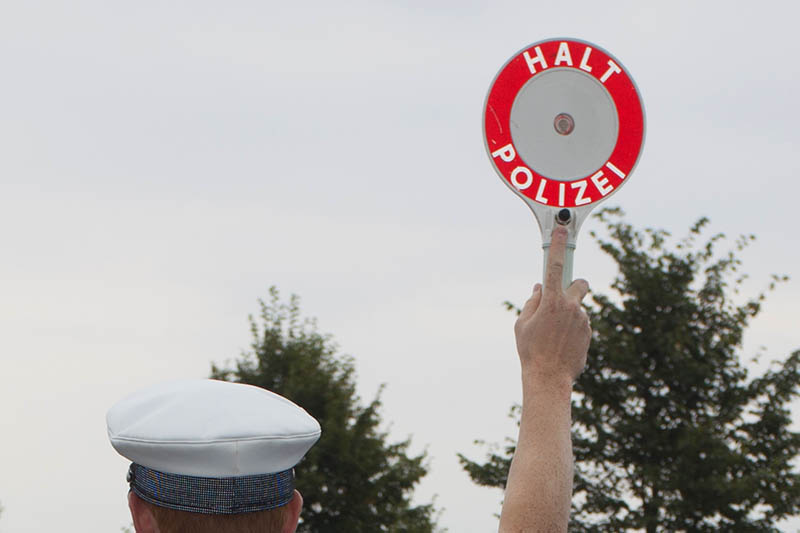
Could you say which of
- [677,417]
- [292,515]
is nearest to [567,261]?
[292,515]

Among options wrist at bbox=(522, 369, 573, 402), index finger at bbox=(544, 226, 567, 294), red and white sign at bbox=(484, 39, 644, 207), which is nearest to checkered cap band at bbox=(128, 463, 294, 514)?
wrist at bbox=(522, 369, 573, 402)

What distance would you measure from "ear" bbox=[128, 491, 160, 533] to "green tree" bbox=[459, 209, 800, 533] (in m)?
22.3

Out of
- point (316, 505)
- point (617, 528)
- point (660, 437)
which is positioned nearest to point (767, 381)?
point (660, 437)

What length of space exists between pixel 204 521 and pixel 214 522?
0.06ft

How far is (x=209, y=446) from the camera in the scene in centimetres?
229

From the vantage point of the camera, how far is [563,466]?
2.90m

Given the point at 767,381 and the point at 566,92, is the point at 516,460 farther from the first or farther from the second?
the point at 767,381

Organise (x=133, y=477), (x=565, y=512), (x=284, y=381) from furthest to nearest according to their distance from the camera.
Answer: (x=284, y=381)
(x=565, y=512)
(x=133, y=477)

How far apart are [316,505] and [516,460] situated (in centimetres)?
2404

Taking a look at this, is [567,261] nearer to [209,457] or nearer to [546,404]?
[546,404]

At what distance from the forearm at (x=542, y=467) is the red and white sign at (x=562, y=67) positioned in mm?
853

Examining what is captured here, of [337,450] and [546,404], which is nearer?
[546,404]

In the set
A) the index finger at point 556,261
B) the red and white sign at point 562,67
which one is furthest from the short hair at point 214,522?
the red and white sign at point 562,67

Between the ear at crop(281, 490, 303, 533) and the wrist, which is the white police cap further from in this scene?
the wrist
